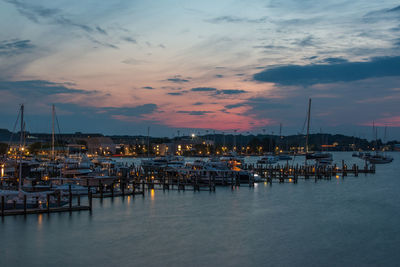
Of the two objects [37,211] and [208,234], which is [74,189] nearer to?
[37,211]

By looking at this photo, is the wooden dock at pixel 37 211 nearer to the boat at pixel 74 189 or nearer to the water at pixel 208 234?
the water at pixel 208 234

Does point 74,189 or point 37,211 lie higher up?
point 74,189

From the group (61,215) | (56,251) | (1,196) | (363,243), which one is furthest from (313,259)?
(1,196)

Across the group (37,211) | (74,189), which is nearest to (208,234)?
(37,211)

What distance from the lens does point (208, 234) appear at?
26781 millimetres

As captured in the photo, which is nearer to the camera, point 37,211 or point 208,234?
point 208,234

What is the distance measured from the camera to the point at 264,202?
39688 millimetres

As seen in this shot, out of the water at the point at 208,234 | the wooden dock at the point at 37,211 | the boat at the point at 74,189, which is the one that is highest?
the boat at the point at 74,189

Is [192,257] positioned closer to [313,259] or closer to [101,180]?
[313,259]

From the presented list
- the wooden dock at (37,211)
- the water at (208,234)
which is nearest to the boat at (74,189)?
the water at (208,234)

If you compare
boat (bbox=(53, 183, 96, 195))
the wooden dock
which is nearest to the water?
the wooden dock

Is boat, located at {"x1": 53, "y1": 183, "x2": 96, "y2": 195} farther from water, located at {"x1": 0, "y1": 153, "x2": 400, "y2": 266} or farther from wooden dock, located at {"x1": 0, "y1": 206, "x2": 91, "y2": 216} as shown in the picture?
wooden dock, located at {"x1": 0, "y1": 206, "x2": 91, "y2": 216}

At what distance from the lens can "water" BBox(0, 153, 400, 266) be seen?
21.7m

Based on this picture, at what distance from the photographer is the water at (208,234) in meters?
21.7
